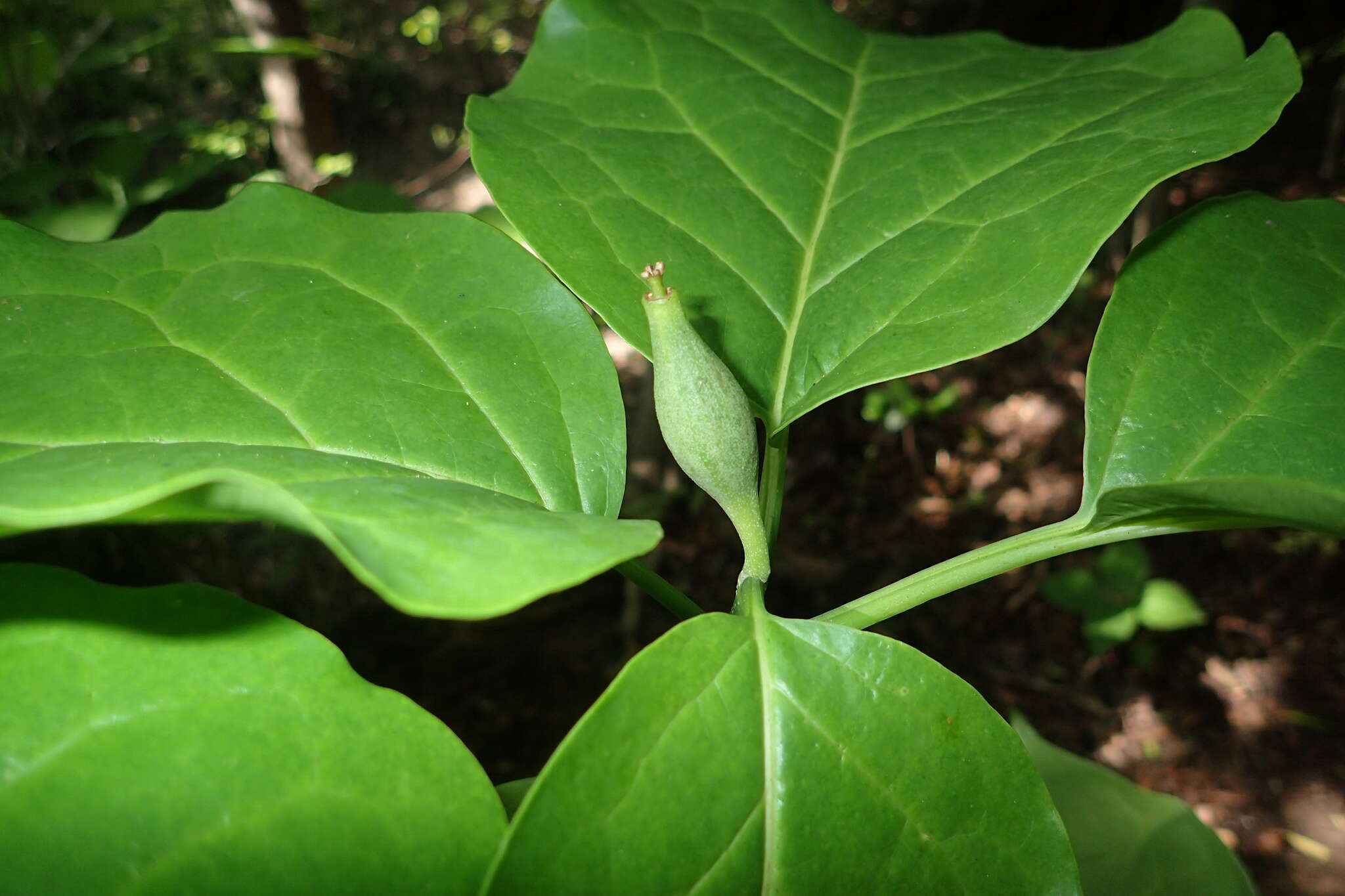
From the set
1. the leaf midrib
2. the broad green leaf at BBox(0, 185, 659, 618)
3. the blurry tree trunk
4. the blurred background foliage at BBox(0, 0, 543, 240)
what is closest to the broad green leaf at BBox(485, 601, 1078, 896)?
the broad green leaf at BBox(0, 185, 659, 618)

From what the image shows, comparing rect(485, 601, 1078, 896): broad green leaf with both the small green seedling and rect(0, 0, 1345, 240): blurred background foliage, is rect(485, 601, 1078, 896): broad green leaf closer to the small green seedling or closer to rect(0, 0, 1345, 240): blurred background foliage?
rect(0, 0, 1345, 240): blurred background foliage

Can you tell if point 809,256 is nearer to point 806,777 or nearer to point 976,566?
point 976,566

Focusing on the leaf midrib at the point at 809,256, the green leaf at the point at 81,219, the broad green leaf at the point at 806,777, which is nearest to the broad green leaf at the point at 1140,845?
the broad green leaf at the point at 806,777

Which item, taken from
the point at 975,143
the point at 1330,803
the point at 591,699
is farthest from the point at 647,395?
the point at 1330,803

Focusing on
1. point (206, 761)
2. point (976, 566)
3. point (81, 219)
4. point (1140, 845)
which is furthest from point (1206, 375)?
point (81, 219)

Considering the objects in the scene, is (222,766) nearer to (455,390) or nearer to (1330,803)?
(455,390)

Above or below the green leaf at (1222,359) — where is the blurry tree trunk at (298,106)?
below

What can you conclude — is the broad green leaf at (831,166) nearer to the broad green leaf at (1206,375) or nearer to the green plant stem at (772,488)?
the green plant stem at (772,488)
